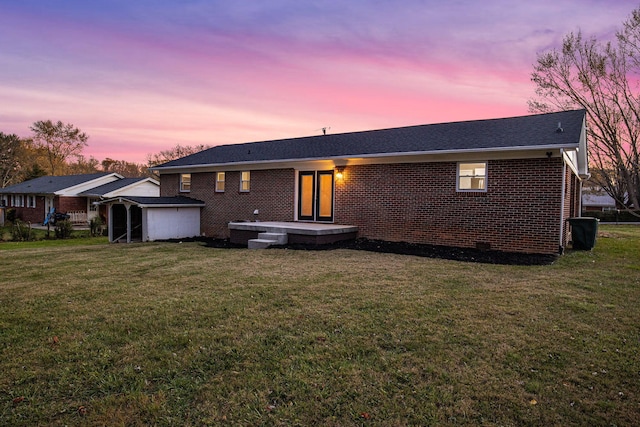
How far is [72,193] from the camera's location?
2839cm

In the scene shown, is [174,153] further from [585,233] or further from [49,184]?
[585,233]

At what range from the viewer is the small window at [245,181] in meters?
15.1

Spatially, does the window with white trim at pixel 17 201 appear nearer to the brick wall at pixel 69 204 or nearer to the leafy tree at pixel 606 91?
the brick wall at pixel 69 204

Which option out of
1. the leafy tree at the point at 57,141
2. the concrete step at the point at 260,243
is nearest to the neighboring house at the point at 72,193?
the leafy tree at the point at 57,141

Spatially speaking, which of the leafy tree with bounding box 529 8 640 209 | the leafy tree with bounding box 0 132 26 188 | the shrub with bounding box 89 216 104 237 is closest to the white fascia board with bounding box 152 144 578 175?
the shrub with bounding box 89 216 104 237

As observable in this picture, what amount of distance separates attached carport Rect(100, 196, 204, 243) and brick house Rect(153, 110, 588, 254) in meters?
0.67

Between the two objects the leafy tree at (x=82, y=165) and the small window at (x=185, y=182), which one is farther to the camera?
the leafy tree at (x=82, y=165)

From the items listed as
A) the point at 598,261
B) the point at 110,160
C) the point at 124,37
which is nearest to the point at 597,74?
the point at 598,261

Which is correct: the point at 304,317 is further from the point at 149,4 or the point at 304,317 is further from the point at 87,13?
the point at 87,13

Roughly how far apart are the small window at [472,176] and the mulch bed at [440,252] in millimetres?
1772

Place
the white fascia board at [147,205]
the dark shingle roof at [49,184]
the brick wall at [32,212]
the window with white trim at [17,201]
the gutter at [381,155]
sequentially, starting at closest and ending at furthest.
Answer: the gutter at [381,155]
the white fascia board at [147,205]
the dark shingle roof at [49,184]
the brick wall at [32,212]
the window with white trim at [17,201]

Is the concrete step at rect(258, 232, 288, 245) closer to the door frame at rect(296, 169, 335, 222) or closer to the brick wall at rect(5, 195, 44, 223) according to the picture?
the door frame at rect(296, 169, 335, 222)

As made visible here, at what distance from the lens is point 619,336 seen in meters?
4.06

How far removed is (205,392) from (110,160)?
211ft
